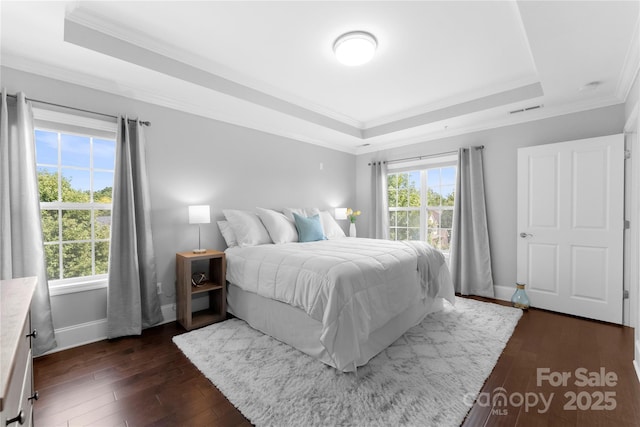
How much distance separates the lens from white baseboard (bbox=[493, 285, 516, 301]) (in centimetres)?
373

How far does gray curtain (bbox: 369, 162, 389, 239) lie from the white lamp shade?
118 inches

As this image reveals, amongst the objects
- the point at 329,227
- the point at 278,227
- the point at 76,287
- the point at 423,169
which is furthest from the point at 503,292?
the point at 76,287

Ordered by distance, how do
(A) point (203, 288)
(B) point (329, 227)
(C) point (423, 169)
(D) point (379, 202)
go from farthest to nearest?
(D) point (379, 202) → (C) point (423, 169) → (B) point (329, 227) → (A) point (203, 288)

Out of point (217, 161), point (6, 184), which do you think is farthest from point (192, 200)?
point (6, 184)

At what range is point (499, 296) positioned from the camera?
3.81 meters

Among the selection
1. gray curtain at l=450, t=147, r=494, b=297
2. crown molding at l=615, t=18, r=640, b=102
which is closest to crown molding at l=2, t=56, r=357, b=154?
gray curtain at l=450, t=147, r=494, b=297

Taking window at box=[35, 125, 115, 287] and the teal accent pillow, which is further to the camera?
the teal accent pillow

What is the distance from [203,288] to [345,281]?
1668 millimetres

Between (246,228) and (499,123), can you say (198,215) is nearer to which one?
(246,228)

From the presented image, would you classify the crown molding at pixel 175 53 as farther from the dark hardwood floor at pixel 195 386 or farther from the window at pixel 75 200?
the dark hardwood floor at pixel 195 386

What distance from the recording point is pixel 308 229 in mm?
3666

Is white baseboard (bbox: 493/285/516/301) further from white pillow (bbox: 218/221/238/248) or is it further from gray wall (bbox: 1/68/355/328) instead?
white pillow (bbox: 218/221/238/248)

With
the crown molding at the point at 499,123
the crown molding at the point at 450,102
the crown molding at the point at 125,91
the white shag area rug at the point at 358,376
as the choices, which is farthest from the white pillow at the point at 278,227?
the crown molding at the point at 499,123

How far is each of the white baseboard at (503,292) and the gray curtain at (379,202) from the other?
5.89 ft
